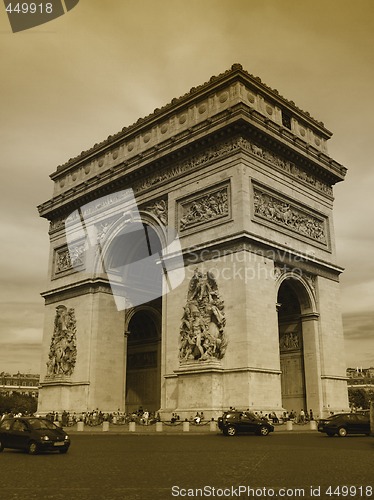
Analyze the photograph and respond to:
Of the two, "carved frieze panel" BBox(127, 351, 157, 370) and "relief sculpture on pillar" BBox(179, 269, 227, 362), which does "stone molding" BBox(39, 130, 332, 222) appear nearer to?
"relief sculpture on pillar" BBox(179, 269, 227, 362)

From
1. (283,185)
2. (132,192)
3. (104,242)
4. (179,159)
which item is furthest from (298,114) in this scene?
(104,242)

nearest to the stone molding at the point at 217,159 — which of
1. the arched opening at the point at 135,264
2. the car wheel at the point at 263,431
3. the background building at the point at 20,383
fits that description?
the arched opening at the point at 135,264

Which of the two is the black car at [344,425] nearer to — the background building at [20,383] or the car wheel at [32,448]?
the car wheel at [32,448]

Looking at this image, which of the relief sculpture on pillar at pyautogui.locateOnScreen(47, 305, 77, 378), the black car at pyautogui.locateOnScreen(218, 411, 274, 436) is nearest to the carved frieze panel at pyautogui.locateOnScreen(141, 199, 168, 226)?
the relief sculpture on pillar at pyautogui.locateOnScreen(47, 305, 77, 378)

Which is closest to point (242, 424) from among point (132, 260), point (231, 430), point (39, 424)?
point (231, 430)

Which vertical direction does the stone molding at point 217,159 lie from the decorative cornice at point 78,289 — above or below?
above

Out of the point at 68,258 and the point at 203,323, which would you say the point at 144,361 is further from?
the point at 203,323
